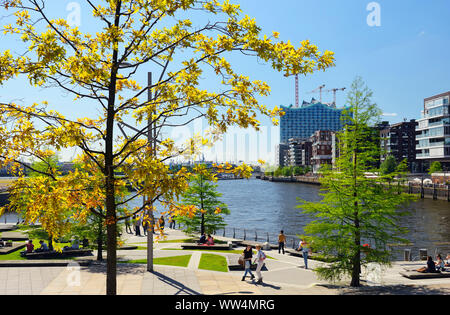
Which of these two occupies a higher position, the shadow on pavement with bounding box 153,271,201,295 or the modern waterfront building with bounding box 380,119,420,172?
the modern waterfront building with bounding box 380,119,420,172

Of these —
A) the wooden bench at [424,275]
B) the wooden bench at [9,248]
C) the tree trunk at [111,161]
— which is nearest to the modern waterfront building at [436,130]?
the wooden bench at [424,275]

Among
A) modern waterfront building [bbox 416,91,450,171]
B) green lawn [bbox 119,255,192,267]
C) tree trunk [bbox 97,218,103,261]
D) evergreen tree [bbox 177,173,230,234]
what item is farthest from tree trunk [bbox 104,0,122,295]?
modern waterfront building [bbox 416,91,450,171]

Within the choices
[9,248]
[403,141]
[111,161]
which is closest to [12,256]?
[9,248]

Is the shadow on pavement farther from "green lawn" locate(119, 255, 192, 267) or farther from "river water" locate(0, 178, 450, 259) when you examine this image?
"river water" locate(0, 178, 450, 259)

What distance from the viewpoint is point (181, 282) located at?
568 inches

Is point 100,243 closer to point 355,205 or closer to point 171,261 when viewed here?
point 171,261

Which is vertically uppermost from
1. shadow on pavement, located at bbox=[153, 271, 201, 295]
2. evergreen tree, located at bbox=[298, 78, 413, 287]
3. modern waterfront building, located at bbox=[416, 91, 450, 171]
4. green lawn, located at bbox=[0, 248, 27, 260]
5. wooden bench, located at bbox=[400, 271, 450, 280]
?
modern waterfront building, located at bbox=[416, 91, 450, 171]

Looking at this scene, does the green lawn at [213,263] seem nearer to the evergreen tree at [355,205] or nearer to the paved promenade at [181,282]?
the paved promenade at [181,282]

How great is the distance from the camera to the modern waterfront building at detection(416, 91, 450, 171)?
102m

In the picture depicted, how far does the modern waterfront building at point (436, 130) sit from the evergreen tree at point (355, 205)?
100310 mm

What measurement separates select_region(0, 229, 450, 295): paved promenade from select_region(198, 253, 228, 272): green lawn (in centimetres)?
46

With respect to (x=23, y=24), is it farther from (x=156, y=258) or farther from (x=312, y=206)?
(x=156, y=258)

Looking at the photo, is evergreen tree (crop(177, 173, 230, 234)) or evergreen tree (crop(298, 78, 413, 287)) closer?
evergreen tree (crop(298, 78, 413, 287))

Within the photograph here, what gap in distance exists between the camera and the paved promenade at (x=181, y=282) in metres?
13.3
